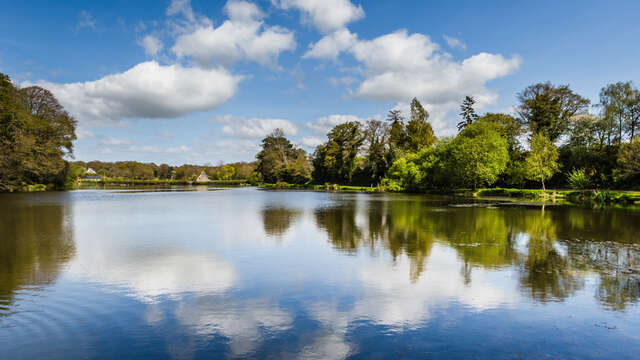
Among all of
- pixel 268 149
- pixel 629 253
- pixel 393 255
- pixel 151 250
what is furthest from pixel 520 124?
pixel 268 149

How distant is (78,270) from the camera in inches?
380

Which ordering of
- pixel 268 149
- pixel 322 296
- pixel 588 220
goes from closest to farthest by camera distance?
1. pixel 322 296
2. pixel 588 220
3. pixel 268 149

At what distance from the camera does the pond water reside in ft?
17.9

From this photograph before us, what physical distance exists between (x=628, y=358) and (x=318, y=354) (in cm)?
420

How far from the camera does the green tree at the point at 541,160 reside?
154 ft

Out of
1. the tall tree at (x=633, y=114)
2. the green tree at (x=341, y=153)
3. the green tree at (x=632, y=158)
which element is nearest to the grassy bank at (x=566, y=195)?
the green tree at (x=632, y=158)

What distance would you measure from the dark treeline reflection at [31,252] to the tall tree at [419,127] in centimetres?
6376

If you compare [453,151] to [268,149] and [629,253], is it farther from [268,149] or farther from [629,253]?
[268,149]

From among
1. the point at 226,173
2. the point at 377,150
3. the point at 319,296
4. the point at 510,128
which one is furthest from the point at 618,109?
the point at 226,173

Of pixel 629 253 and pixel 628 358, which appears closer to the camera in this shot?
pixel 628 358

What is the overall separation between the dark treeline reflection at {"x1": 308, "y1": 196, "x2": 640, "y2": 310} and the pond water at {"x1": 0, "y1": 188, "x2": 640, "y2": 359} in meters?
0.08

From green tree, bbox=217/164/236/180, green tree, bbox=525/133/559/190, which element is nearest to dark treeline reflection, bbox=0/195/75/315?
green tree, bbox=525/133/559/190

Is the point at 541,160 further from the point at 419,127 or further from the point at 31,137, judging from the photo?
the point at 31,137

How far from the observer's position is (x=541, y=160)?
1864 inches
